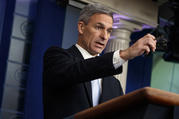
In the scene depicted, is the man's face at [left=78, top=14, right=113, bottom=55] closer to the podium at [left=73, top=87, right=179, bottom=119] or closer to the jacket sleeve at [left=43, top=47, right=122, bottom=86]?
the jacket sleeve at [left=43, top=47, right=122, bottom=86]

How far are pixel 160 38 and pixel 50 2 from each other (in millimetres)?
3418

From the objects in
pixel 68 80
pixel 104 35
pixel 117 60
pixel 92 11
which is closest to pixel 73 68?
pixel 68 80

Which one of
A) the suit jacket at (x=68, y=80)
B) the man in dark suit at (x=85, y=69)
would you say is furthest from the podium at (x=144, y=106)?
the suit jacket at (x=68, y=80)

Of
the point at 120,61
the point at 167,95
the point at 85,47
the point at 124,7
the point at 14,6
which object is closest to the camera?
the point at 167,95

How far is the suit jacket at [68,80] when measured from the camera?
51.9 inches

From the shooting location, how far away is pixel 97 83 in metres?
1.66

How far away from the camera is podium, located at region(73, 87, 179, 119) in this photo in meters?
0.93

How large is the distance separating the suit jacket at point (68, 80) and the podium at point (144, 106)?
0.30 metres

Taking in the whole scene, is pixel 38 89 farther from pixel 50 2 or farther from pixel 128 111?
pixel 128 111

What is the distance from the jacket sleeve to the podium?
0.98ft

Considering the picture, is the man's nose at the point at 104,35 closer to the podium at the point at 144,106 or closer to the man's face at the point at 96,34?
the man's face at the point at 96,34

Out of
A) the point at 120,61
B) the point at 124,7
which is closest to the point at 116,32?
the point at 124,7

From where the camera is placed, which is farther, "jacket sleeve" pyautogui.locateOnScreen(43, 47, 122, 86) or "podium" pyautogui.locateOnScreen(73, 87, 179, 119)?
"jacket sleeve" pyautogui.locateOnScreen(43, 47, 122, 86)

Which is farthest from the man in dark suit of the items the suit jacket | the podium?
the podium
